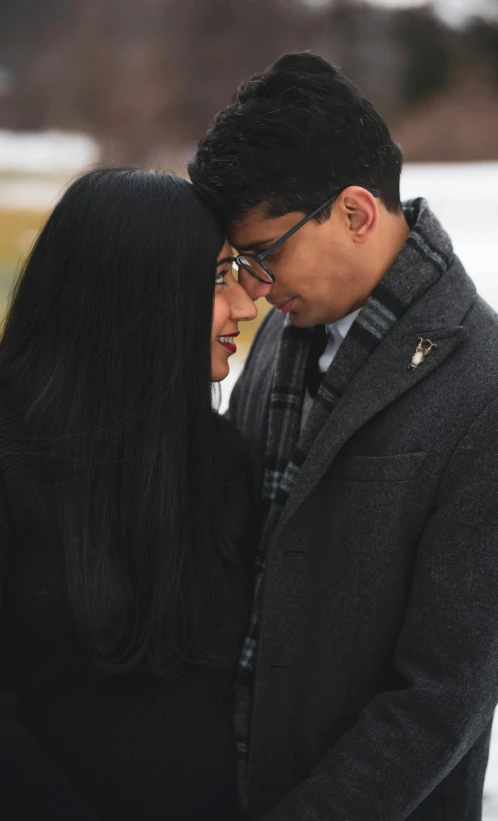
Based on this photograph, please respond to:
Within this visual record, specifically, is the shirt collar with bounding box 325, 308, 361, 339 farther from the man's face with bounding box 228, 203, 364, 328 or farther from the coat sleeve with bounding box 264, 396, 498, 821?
the coat sleeve with bounding box 264, 396, 498, 821

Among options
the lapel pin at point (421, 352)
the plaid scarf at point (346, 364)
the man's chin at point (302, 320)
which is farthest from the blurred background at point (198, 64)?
the lapel pin at point (421, 352)

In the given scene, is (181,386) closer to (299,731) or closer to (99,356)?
(99,356)

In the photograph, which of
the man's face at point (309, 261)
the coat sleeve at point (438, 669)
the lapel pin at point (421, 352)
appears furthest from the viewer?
the man's face at point (309, 261)

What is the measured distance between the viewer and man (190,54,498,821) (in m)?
1.22

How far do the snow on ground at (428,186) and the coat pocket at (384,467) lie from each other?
6.42 feet

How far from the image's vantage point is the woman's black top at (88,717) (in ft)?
4.01

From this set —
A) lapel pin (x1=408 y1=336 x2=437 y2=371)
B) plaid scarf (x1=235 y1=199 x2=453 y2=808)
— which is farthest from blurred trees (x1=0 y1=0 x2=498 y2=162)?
lapel pin (x1=408 y1=336 x2=437 y2=371)

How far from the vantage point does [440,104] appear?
352 centimetres

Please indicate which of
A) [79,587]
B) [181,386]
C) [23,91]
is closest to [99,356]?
[181,386]

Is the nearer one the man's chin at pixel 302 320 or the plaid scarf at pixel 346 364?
the plaid scarf at pixel 346 364

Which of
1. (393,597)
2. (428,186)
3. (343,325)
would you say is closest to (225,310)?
(343,325)

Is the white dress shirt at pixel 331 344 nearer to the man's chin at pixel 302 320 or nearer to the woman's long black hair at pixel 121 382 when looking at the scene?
the man's chin at pixel 302 320

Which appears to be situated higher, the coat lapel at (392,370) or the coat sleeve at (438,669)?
the coat lapel at (392,370)

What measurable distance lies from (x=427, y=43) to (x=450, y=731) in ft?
10.2
